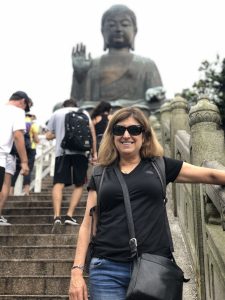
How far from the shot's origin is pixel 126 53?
15680 millimetres

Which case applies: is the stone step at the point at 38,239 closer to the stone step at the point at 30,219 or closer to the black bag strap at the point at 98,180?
the stone step at the point at 30,219

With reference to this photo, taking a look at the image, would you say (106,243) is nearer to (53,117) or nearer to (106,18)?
(53,117)

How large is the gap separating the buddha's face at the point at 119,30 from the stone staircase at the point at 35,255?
10225 mm

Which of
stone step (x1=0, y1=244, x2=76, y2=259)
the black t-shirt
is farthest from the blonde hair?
stone step (x1=0, y1=244, x2=76, y2=259)

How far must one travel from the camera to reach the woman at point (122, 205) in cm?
218

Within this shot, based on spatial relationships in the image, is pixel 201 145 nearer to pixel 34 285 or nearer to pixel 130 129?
pixel 130 129

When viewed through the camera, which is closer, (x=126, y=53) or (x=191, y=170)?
(x=191, y=170)

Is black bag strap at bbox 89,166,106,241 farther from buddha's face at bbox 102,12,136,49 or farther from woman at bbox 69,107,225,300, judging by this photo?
buddha's face at bbox 102,12,136,49

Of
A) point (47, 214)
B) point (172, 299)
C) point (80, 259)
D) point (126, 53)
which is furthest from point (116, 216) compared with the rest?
point (126, 53)

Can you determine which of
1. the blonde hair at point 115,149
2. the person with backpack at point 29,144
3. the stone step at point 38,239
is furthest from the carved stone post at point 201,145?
the person with backpack at point 29,144

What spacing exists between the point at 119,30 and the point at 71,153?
11.0 metres

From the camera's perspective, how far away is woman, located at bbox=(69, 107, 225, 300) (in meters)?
2.18

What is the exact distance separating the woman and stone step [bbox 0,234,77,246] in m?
2.32

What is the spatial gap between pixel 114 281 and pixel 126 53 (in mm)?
14018
